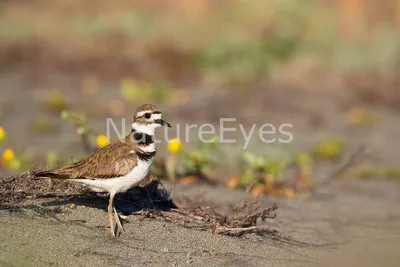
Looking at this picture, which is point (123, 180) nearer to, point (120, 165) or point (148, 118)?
point (120, 165)

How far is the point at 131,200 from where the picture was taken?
620 cm

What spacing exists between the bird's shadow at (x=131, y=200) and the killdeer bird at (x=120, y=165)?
27 cm

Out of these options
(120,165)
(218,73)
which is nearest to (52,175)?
(120,165)

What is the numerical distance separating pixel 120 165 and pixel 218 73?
9041mm

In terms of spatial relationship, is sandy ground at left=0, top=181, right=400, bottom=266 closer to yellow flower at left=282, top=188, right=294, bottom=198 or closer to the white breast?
the white breast

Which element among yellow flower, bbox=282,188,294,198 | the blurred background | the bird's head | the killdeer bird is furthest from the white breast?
yellow flower, bbox=282,188,294,198

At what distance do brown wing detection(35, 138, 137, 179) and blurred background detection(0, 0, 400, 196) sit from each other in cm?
286

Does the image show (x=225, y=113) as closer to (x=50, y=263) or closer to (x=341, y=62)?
(x=341, y=62)

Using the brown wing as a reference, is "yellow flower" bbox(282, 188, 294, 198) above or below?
below

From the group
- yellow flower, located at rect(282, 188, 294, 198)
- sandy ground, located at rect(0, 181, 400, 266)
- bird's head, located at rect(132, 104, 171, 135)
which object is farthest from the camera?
yellow flower, located at rect(282, 188, 294, 198)

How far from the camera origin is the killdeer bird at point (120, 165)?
5441 mm

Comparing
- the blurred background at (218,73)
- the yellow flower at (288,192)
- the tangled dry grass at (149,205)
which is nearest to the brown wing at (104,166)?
the tangled dry grass at (149,205)

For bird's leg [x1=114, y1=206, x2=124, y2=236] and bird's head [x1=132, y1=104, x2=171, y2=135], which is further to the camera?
bird's head [x1=132, y1=104, x2=171, y2=135]

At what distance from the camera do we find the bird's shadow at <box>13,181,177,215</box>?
584 centimetres
